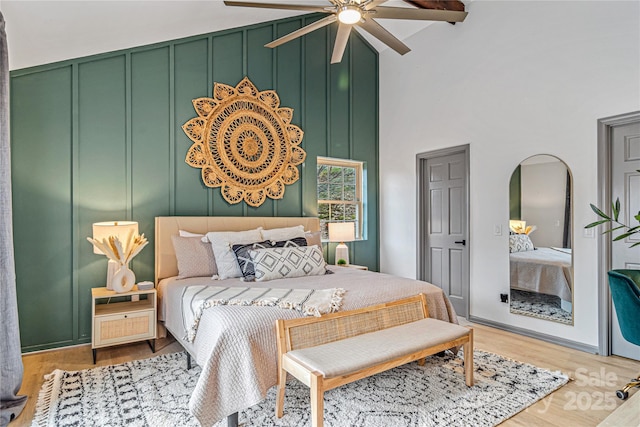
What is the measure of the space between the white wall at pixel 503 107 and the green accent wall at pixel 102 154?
1.62 m

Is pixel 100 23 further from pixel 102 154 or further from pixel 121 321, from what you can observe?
pixel 121 321

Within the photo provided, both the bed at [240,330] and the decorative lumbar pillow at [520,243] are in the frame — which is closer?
the bed at [240,330]

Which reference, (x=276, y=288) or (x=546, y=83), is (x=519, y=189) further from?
(x=276, y=288)

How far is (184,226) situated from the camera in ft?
12.2

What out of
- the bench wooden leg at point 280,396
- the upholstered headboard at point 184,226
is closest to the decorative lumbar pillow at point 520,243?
the upholstered headboard at point 184,226

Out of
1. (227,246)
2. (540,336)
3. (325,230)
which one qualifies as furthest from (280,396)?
(325,230)

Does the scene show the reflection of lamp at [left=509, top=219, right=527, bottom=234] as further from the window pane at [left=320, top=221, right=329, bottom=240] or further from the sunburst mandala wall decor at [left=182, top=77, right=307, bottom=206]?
the sunburst mandala wall decor at [left=182, top=77, right=307, bottom=206]

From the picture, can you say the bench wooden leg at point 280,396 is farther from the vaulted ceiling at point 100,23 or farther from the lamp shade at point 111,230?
the vaulted ceiling at point 100,23

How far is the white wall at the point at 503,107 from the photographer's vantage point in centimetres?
322

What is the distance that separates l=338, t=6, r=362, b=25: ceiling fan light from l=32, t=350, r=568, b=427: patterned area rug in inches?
100.0

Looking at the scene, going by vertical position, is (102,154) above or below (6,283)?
above

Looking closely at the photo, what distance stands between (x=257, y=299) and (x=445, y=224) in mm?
3038

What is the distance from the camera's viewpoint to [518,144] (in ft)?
12.4

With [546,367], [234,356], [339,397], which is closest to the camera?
[234,356]
